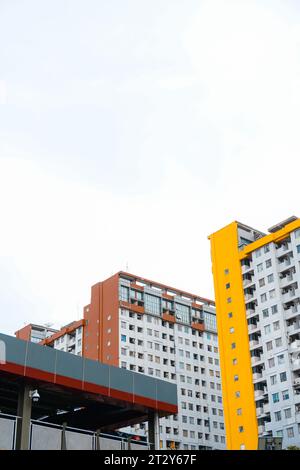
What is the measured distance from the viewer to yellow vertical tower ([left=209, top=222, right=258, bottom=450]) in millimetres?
84538

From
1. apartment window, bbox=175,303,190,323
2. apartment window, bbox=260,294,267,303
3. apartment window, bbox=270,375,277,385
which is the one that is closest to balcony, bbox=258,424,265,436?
apartment window, bbox=270,375,277,385

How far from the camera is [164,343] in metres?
118

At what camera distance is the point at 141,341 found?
373 ft

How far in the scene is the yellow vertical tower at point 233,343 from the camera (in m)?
84.5

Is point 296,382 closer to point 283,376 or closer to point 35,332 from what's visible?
point 283,376

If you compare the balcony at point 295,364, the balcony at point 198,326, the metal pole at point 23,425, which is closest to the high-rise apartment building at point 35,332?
the balcony at point 198,326

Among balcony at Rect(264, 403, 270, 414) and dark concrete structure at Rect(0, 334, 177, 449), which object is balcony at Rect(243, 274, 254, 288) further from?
dark concrete structure at Rect(0, 334, 177, 449)

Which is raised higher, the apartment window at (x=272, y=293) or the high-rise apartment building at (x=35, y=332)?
the high-rise apartment building at (x=35, y=332)

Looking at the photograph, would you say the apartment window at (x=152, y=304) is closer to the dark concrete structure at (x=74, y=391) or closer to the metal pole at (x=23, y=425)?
the dark concrete structure at (x=74, y=391)

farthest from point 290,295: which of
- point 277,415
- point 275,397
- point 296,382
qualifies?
point 277,415

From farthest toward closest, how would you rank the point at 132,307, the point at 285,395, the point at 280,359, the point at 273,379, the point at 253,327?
the point at 132,307
the point at 253,327
the point at 273,379
the point at 280,359
the point at 285,395

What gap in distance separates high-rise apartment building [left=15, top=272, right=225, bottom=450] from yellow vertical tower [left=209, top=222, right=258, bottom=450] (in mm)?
21316

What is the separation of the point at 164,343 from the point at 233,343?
28881 millimetres
